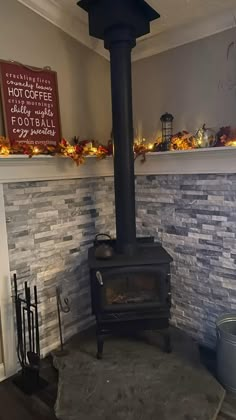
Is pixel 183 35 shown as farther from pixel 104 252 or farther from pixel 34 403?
pixel 34 403

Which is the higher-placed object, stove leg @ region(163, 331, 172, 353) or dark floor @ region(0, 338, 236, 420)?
stove leg @ region(163, 331, 172, 353)

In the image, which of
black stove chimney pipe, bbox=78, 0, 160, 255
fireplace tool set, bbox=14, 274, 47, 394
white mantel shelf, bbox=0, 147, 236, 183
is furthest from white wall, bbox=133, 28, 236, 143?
fireplace tool set, bbox=14, 274, 47, 394

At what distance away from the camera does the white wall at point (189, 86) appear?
2.10 m

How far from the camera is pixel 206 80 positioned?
2.19 metres

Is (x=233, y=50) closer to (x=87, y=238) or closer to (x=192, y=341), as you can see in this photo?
(x=87, y=238)

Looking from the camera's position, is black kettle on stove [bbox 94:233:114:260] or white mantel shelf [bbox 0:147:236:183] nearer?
white mantel shelf [bbox 0:147:236:183]

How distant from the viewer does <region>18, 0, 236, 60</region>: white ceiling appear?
2008mm

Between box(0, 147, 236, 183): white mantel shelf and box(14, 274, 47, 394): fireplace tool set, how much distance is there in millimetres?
707

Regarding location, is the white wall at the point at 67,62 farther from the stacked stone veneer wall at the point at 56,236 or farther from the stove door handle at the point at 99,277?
the stove door handle at the point at 99,277

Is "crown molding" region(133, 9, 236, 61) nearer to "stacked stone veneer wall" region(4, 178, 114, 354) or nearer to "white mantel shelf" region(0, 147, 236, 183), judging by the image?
"white mantel shelf" region(0, 147, 236, 183)

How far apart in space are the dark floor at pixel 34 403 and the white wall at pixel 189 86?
175 centimetres

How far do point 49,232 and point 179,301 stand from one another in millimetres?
1177

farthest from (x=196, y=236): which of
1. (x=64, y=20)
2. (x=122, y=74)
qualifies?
(x=64, y=20)

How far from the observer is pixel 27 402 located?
5.97 ft
